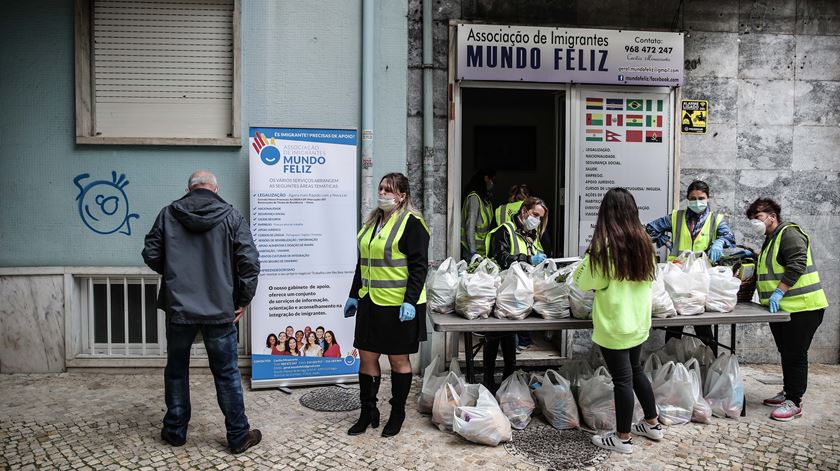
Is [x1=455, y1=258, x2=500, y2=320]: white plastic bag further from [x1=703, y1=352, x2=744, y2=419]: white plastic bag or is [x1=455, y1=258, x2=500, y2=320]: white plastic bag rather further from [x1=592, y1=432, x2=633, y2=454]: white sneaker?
[x1=703, y1=352, x2=744, y2=419]: white plastic bag

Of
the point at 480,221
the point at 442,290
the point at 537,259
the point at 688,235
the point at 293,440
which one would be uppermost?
the point at 480,221

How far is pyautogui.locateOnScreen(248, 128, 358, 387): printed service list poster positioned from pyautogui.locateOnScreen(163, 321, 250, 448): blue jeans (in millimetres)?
1223

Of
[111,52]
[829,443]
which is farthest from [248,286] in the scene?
[829,443]

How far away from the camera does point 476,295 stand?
4.45 meters

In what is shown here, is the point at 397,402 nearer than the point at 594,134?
Yes

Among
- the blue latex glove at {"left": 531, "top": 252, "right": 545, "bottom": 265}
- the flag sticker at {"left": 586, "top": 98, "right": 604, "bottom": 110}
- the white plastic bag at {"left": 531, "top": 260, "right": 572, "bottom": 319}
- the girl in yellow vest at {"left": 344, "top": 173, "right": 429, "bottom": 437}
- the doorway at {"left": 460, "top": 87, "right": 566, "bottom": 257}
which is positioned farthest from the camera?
the doorway at {"left": 460, "top": 87, "right": 566, "bottom": 257}

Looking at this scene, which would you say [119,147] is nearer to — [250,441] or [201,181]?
[201,181]

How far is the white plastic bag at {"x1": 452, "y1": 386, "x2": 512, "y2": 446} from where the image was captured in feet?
13.9

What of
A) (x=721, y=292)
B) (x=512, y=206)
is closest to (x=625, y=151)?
(x=512, y=206)

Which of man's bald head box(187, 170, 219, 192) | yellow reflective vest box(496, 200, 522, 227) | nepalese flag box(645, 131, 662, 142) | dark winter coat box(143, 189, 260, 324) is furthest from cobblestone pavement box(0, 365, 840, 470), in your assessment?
yellow reflective vest box(496, 200, 522, 227)

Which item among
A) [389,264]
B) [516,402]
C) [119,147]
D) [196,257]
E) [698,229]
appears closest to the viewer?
[196,257]

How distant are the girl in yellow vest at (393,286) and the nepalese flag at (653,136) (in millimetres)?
3084

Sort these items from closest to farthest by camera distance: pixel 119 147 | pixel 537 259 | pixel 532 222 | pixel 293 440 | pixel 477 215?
pixel 293 440 → pixel 537 259 → pixel 532 222 → pixel 119 147 → pixel 477 215

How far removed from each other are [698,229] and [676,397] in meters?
1.55
